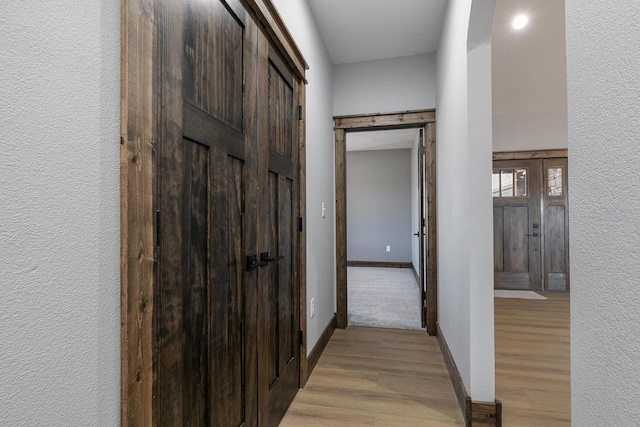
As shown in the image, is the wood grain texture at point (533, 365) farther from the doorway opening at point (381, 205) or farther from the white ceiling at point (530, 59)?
the doorway opening at point (381, 205)

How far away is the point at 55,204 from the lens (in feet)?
1.98

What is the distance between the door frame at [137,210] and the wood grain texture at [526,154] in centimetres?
505

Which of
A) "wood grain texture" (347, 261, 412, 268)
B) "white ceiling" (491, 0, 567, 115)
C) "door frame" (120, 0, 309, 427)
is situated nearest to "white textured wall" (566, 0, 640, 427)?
"door frame" (120, 0, 309, 427)

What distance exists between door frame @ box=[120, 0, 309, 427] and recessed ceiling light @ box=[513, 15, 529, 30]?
2.99 m

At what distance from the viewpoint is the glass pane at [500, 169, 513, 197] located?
4.91m

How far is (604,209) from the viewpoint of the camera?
23.9 inches

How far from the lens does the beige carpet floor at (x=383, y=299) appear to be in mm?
3385

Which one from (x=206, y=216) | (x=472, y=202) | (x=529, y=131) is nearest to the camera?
(x=206, y=216)

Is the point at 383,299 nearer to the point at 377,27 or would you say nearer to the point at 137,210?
the point at 377,27

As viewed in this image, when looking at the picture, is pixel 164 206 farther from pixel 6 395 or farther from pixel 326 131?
pixel 326 131

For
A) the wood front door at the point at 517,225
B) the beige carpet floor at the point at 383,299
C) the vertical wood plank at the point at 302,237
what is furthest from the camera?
the wood front door at the point at 517,225

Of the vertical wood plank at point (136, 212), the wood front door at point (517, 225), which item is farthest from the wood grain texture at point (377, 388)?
the wood front door at point (517, 225)

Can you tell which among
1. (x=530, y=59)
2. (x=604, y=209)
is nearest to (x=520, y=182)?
(x=530, y=59)

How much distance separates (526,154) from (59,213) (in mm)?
5529
